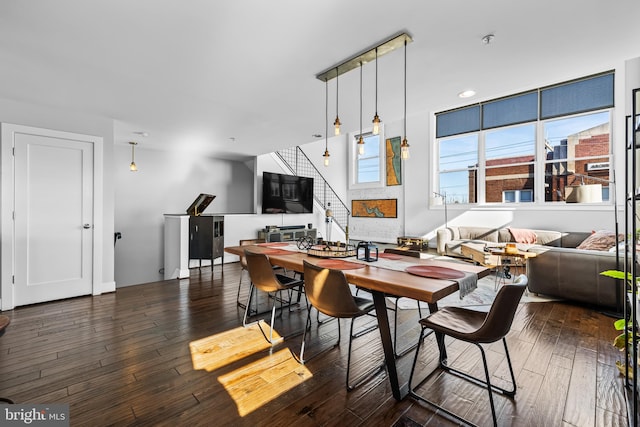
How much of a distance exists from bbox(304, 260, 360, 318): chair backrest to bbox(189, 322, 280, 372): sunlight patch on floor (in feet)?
2.60

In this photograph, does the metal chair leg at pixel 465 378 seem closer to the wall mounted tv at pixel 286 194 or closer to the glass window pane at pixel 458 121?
the wall mounted tv at pixel 286 194

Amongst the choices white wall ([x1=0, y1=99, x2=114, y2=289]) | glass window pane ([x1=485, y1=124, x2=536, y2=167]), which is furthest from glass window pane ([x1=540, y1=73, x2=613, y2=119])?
white wall ([x1=0, y1=99, x2=114, y2=289])

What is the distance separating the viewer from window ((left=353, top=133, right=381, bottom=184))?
29.1ft

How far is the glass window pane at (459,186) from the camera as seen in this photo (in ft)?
22.9

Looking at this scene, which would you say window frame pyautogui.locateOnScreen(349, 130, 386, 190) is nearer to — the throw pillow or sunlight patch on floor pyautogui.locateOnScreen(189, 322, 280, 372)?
the throw pillow

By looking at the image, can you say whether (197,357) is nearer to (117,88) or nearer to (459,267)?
(459,267)

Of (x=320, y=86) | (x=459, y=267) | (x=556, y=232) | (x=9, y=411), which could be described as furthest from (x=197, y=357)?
(x=556, y=232)

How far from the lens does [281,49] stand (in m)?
2.19

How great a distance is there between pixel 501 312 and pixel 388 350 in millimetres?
694

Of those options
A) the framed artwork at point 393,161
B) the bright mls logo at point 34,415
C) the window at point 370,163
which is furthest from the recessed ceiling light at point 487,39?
the window at point 370,163

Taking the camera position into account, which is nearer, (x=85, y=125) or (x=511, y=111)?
(x=85, y=125)

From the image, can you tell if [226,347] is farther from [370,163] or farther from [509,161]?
[370,163]

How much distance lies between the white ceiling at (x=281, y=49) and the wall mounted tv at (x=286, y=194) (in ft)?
10.3

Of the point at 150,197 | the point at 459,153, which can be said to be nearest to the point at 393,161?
the point at 459,153
